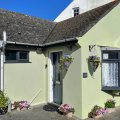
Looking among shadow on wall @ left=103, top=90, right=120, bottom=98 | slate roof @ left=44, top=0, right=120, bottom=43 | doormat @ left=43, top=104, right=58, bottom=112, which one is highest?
slate roof @ left=44, top=0, right=120, bottom=43

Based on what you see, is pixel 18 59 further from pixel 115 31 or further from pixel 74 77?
pixel 115 31

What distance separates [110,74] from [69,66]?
2.00 meters

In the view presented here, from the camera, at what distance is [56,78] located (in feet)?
39.9

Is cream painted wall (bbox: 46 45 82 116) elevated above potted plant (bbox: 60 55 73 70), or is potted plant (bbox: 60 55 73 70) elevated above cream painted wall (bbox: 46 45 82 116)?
potted plant (bbox: 60 55 73 70)

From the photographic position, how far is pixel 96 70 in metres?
10.1

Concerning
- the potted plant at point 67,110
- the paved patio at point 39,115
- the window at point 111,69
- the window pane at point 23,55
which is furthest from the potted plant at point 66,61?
the window pane at point 23,55

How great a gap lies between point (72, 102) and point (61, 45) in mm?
2850

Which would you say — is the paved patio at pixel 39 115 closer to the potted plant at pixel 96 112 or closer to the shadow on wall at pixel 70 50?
the potted plant at pixel 96 112

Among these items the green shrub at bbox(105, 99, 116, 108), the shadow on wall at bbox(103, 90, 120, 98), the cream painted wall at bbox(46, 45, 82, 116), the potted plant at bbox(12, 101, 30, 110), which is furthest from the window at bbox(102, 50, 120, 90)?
the potted plant at bbox(12, 101, 30, 110)

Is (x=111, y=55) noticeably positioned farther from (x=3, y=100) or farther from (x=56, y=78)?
(x=3, y=100)

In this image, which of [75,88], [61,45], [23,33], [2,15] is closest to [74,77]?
[75,88]

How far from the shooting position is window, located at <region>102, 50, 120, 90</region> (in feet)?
34.3

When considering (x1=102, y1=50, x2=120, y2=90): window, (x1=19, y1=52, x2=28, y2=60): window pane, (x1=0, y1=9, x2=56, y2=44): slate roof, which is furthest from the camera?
(x1=0, y1=9, x2=56, y2=44): slate roof

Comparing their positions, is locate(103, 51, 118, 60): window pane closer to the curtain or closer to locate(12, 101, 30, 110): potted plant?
the curtain
